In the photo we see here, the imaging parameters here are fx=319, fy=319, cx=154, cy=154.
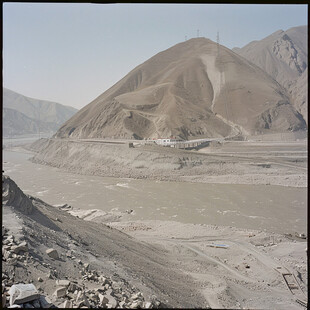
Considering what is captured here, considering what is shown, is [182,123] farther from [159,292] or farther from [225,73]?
[159,292]

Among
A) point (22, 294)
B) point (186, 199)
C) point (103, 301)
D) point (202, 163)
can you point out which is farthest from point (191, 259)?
point (202, 163)

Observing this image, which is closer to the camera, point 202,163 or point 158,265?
point 158,265

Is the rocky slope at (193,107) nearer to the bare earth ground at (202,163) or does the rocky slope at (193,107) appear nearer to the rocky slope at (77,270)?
the bare earth ground at (202,163)

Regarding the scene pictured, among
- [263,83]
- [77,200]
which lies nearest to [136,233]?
[77,200]

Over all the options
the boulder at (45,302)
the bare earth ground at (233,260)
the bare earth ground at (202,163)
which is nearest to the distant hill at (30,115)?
the bare earth ground at (202,163)

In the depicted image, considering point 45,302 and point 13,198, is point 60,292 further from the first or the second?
point 13,198

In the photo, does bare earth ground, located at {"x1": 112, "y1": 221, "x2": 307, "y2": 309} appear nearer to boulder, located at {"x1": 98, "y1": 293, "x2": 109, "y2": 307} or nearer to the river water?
the river water
